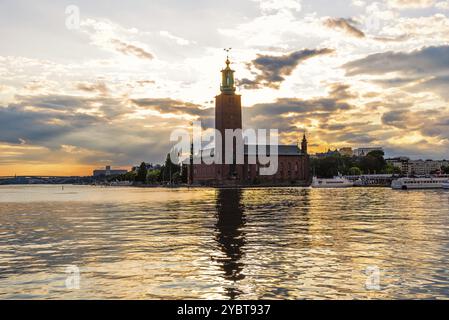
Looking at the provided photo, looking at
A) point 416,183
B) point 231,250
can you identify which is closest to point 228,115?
point 416,183

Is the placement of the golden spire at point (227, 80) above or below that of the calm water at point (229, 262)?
above

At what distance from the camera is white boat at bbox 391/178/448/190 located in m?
137

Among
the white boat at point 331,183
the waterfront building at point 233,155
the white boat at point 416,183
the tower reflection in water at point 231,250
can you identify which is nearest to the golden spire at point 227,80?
the waterfront building at point 233,155

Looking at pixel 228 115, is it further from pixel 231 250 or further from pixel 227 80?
pixel 231 250

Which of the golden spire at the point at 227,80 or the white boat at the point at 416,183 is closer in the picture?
the white boat at the point at 416,183

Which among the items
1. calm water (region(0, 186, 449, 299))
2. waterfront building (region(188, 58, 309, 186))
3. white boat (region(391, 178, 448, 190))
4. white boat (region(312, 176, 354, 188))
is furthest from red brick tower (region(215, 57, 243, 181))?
calm water (region(0, 186, 449, 299))

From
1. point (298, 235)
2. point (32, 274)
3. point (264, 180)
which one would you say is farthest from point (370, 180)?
point (32, 274)

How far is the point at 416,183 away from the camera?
14112 cm

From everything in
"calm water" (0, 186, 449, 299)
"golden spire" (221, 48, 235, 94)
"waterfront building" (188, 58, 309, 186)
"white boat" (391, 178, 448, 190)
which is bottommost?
"calm water" (0, 186, 449, 299)

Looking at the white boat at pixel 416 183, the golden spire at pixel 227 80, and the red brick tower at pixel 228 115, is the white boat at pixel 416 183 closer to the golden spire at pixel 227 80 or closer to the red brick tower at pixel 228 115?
the red brick tower at pixel 228 115

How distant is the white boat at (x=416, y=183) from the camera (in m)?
137

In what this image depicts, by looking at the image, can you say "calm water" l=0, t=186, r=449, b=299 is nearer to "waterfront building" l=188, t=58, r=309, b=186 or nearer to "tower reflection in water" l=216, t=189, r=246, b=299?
"tower reflection in water" l=216, t=189, r=246, b=299

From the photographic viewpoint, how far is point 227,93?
178250 millimetres
